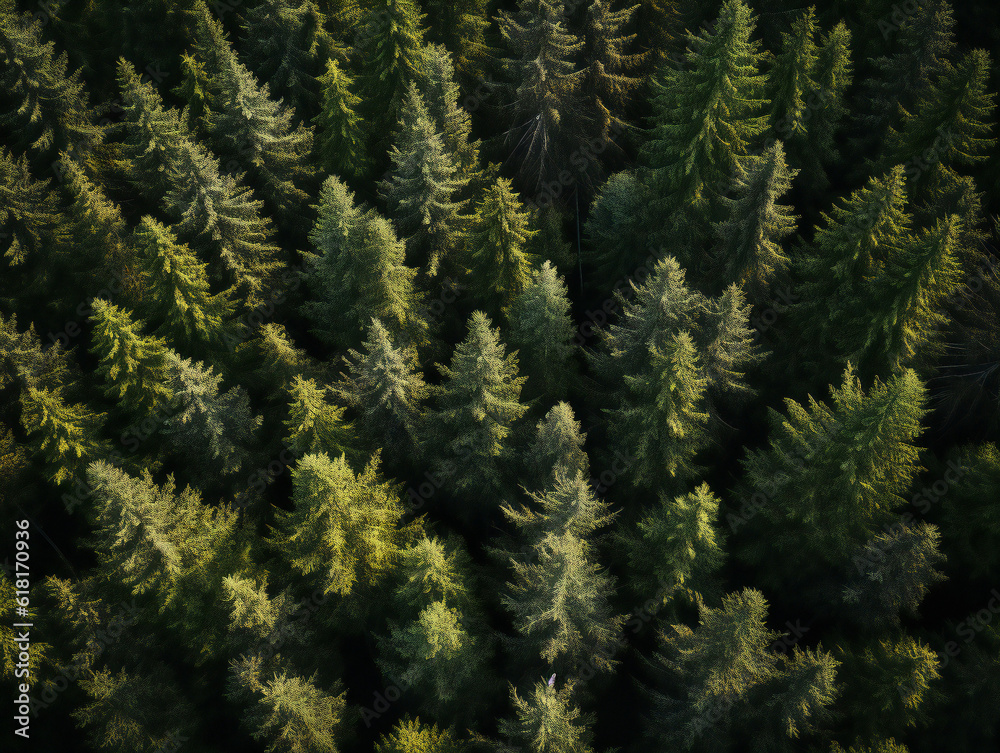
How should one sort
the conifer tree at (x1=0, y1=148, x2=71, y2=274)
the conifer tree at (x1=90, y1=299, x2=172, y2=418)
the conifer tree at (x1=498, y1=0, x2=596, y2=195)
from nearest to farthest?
the conifer tree at (x1=90, y1=299, x2=172, y2=418), the conifer tree at (x1=498, y1=0, x2=596, y2=195), the conifer tree at (x1=0, y1=148, x2=71, y2=274)

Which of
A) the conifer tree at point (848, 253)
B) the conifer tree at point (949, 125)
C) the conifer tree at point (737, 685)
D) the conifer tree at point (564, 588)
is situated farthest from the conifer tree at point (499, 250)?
the conifer tree at point (949, 125)

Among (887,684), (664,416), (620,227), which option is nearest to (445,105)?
(620,227)

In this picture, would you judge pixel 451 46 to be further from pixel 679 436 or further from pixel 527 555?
pixel 527 555

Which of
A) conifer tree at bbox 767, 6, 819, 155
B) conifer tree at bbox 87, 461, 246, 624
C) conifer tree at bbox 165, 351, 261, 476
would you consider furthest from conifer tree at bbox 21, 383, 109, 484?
conifer tree at bbox 767, 6, 819, 155

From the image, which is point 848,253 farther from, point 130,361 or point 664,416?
point 130,361

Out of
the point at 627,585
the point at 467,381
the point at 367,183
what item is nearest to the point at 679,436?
the point at 627,585

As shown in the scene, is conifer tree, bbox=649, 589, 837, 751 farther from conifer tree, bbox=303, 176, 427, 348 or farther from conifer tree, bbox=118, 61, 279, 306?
conifer tree, bbox=118, 61, 279, 306
